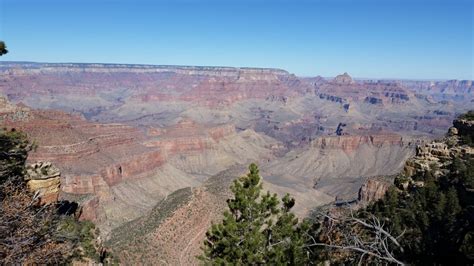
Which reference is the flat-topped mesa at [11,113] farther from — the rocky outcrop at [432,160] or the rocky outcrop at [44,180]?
the rocky outcrop at [432,160]

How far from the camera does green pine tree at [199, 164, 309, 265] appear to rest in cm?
2194

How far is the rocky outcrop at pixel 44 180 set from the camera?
30.5 metres

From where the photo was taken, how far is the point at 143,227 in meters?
41.3

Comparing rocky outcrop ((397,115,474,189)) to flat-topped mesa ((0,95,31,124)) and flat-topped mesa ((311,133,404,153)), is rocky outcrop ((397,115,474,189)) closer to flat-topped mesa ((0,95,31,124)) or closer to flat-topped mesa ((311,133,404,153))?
flat-topped mesa ((0,95,31,124))

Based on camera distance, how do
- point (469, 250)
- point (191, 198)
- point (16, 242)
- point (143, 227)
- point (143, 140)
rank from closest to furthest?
point (16, 242)
point (469, 250)
point (143, 227)
point (191, 198)
point (143, 140)

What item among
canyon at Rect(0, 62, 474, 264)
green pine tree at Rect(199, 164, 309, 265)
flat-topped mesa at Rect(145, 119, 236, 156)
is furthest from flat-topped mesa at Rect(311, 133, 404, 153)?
green pine tree at Rect(199, 164, 309, 265)

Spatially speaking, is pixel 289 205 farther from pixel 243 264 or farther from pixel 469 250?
pixel 469 250

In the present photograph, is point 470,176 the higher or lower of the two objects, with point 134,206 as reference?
higher

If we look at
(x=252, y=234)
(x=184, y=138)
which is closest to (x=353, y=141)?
(x=184, y=138)

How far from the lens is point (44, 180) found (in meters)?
31.1

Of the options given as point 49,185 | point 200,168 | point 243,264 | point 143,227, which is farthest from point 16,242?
point 200,168

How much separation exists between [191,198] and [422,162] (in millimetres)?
23883

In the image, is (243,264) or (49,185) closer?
(243,264)

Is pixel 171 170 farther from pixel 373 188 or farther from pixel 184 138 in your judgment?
pixel 373 188
